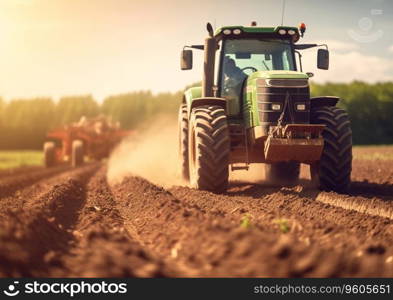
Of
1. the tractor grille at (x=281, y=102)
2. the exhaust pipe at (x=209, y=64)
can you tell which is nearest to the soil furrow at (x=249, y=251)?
the tractor grille at (x=281, y=102)

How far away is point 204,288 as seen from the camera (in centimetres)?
407

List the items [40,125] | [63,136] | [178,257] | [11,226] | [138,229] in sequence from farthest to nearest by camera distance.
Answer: [40,125], [63,136], [138,229], [11,226], [178,257]

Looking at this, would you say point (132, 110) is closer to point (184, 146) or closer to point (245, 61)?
point (184, 146)

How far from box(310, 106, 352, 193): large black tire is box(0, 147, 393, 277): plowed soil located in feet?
1.41

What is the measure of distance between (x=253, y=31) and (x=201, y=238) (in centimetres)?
662

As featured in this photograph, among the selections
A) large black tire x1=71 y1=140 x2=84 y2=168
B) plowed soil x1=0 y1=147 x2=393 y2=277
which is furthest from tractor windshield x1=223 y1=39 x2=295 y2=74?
large black tire x1=71 y1=140 x2=84 y2=168

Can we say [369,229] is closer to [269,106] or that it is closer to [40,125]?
[269,106]

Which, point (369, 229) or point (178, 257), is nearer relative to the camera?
point (178, 257)

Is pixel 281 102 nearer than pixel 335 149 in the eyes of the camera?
Yes

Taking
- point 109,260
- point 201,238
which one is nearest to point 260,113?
point 201,238

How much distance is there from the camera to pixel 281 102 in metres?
10.4

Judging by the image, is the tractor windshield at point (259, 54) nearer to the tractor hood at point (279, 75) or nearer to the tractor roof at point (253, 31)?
the tractor roof at point (253, 31)

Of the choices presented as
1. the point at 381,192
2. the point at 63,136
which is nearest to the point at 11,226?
the point at 381,192

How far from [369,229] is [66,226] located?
12.2 feet
